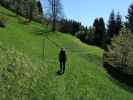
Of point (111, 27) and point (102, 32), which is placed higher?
point (111, 27)

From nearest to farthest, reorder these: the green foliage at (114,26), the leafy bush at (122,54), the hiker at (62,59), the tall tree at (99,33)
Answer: the hiker at (62,59), the leafy bush at (122,54), the green foliage at (114,26), the tall tree at (99,33)

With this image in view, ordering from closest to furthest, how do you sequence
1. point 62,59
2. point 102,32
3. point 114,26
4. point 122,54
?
point 62,59, point 122,54, point 114,26, point 102,32

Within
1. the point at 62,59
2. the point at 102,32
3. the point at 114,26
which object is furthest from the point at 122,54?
the point at 102,32

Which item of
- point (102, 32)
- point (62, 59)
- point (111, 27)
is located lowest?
point (62, 59)

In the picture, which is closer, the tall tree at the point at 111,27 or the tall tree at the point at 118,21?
the tall tree at the point at 111,27

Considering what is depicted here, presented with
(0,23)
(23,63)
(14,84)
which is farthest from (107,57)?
(14,84)

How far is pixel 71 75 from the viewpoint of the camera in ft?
105

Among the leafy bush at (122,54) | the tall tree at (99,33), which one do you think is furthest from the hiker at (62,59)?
the tall tree at (99,33)

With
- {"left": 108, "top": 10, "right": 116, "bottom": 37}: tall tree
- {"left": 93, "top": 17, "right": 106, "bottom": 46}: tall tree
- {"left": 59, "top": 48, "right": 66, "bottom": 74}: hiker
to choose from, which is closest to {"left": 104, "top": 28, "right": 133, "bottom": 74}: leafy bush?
{"left": 59, "top": 48, "right": 66, "bottom": 74}: hiker

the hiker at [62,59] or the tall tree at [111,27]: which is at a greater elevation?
the tall tree at [111,27]

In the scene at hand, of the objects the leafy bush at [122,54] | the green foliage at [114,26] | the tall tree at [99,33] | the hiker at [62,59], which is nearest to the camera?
the hiker at [62,59]

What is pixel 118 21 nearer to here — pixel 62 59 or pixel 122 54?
pixel 122 54

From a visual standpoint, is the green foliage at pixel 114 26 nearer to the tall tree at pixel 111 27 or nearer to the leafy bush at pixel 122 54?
the tall tree at pixel 111 27

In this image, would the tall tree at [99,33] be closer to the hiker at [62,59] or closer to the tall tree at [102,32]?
the tall tree at [102,32]
